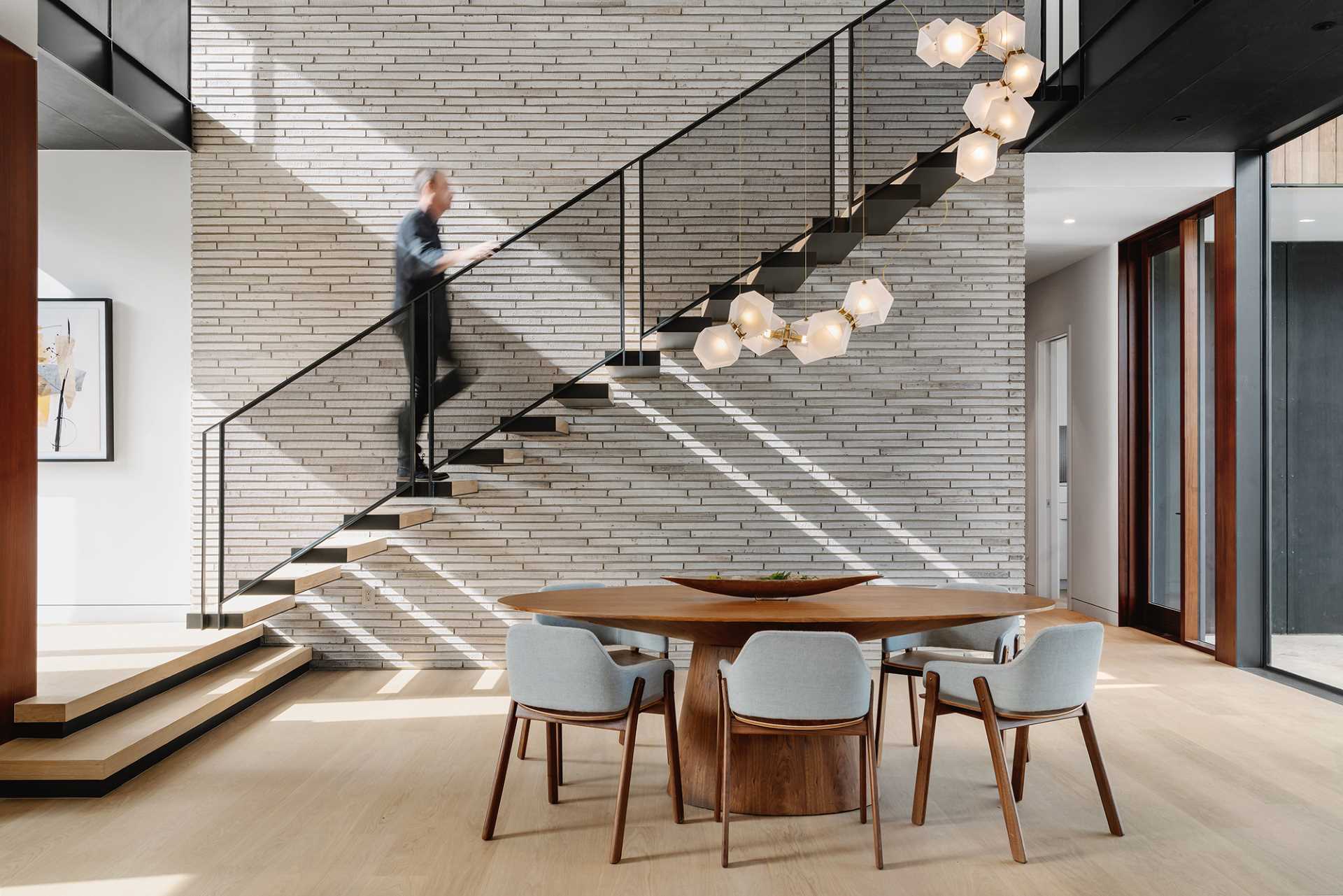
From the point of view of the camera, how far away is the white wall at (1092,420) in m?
7.84

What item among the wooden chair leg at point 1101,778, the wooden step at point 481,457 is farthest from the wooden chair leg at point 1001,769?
the wooden step at point 481,457

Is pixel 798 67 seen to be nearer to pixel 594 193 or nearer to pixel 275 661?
pixel 594 193

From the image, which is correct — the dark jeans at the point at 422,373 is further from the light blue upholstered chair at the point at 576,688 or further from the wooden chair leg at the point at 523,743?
the light blue upholstered chair at the point at 576,688

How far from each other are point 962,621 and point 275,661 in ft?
14.1

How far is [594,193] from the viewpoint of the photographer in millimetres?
5277

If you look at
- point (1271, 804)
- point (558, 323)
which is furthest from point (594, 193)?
Result: point (1271, 804)

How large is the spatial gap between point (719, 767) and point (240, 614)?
3.01 metres

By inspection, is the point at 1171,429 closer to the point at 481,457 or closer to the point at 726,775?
the point at 481,457

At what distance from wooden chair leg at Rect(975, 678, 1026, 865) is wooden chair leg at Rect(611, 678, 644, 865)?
120 centimetres

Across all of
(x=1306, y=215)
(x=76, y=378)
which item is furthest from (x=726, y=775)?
(x=76, y=378)

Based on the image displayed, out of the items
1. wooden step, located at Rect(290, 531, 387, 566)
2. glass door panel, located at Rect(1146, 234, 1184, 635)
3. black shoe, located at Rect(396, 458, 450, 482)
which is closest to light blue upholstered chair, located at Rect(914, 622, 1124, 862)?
black shoe, located at Rect(396, 458, 450, 482)

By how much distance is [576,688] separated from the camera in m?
3.24

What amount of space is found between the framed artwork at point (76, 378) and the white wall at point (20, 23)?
2308mm

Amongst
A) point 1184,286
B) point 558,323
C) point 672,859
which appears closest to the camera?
point 672,859
